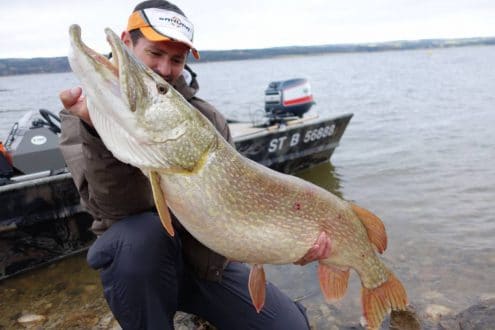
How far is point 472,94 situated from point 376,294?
19958 millimetres

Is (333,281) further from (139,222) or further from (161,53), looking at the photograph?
(161,53)

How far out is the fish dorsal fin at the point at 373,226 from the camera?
2506mm

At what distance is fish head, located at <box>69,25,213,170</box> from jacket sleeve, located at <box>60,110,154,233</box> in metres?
0.27

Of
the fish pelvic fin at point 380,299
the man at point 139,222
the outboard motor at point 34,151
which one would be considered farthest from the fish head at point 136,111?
the outboard motor at point 34,151

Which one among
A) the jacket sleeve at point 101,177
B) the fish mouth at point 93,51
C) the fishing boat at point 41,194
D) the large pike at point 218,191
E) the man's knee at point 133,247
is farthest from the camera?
the fishing boat at point 41,194

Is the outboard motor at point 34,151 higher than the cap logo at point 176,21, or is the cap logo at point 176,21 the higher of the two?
the cap logo at point 176,21

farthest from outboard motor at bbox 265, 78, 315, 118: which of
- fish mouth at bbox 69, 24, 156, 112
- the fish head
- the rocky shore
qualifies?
fish mouth at bbox 69, 24, 156, 112

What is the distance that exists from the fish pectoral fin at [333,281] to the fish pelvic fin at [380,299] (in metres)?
0.16

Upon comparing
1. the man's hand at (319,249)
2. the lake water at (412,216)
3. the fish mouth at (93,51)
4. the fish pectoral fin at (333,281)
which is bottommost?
the lake water at (412,216)

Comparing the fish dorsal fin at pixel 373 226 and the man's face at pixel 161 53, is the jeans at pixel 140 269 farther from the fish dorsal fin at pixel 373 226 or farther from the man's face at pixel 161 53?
the fish dorsal fin at pixel 373 226

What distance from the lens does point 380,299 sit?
257 cm

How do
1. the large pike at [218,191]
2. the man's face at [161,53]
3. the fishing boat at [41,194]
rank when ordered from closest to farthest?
1. the large pike at [218,191]
2. the man's face at [161,53]
3. the fishing boat at [41,194]

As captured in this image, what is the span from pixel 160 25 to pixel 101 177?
3.05 feet

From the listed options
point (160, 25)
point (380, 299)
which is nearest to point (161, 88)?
point (160, 25)
